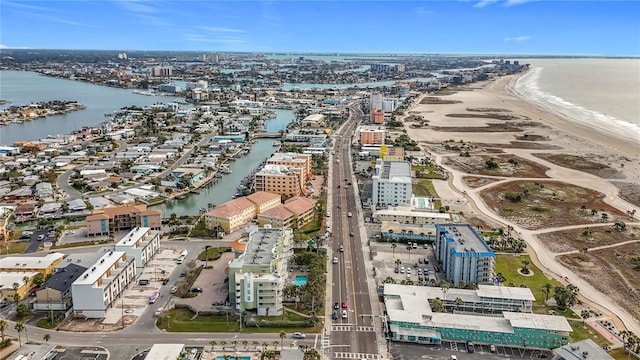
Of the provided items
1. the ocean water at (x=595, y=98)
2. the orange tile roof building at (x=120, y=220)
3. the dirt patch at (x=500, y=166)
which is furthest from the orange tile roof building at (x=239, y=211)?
the ocean water at (x=595, y=98)

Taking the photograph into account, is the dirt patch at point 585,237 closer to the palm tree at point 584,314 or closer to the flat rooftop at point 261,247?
the palm tree at point 584,314

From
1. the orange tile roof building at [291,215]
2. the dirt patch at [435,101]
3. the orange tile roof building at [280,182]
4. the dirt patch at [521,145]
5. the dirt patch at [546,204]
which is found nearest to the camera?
the orange tile roof building at [291,215]

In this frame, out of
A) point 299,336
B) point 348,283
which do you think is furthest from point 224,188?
point 299,336

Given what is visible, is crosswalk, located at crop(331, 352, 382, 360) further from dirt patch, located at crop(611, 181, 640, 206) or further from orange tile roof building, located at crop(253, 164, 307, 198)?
dirt patch, located at crop(611, 181, 640, 206)

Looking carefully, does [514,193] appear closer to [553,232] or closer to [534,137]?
[553,232]

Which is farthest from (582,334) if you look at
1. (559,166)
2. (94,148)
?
(94,148)

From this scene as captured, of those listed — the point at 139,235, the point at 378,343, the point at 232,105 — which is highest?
the point at 232,105

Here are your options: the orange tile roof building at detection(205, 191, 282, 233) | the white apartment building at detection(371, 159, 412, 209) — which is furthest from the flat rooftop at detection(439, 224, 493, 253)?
the orange tile roof building at detection(205, 191, 282, 233)
